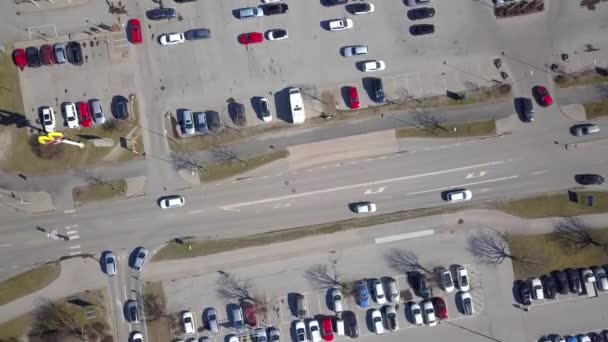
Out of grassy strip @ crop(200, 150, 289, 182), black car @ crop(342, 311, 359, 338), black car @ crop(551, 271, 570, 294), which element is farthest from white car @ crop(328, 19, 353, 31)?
black car @ crop(551, 271, 570, 294)

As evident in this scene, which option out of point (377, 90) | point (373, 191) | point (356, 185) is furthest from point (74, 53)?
point (373, 191)

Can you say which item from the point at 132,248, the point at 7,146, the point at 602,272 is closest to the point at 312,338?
the point at 132,248

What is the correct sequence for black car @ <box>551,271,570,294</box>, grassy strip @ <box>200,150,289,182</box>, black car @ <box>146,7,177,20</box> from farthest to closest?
1. black car @ <box>146,7,177,20</box>
2. grassy strip @ <box>200,150,289,182</box>
3. black car @ <box>551,271,570,294</box>

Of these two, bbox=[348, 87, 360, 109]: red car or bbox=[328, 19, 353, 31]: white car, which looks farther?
bbox=[328, 19, 353, 31]: white car

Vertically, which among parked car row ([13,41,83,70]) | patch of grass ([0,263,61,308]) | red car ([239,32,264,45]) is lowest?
patch of grass ([0,263,61,308])

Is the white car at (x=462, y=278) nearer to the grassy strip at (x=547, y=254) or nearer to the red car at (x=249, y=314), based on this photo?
the grassy strip at (x=547, y=254)

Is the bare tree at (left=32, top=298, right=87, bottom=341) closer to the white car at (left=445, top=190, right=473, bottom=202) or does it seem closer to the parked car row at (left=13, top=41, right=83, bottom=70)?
the parked car row at (left=13, top=41, right=83, bottom=70)

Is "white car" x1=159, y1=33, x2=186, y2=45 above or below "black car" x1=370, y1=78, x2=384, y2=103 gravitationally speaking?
above

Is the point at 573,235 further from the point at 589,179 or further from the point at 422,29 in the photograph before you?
the point at 422,29

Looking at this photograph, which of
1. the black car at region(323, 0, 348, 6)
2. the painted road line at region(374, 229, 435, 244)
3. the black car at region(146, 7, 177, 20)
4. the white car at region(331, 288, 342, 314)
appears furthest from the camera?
the black car at region(146, 7, 177, 20)

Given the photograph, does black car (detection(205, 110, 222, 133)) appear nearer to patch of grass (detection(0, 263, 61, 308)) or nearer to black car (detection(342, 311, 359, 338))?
patch of grass (detection(0, 263, 61, 308))
